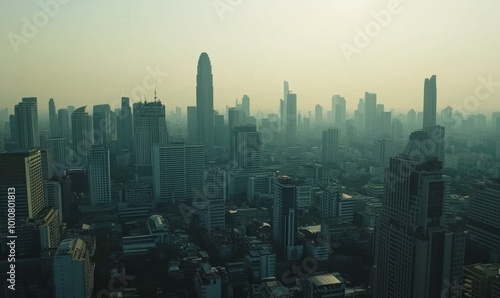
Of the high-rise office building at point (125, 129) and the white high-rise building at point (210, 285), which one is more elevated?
the high-rise office building at point (125, 129)

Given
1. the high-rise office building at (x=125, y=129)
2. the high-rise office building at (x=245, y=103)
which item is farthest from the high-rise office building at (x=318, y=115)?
the high-rise office building at (x=125, y=129)

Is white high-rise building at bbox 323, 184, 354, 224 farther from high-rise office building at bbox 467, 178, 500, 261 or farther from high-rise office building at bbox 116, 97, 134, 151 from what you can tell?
high-rise office building at bbox 116, 97, 134, 151

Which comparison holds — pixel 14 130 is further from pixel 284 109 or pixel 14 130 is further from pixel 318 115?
pixel 318 115

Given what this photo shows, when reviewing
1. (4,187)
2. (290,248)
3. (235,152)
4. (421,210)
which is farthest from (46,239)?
(235,152)

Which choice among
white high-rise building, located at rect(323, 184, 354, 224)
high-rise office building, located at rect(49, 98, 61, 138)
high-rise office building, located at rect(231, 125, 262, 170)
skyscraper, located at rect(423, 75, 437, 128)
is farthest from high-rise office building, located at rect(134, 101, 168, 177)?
skyscraper, located at rect(423, 75, 437, 128)

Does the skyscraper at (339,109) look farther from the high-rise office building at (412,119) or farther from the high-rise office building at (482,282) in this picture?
the high-rise office building at (482,282)

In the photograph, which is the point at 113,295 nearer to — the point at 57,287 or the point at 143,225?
the point at 57,287
